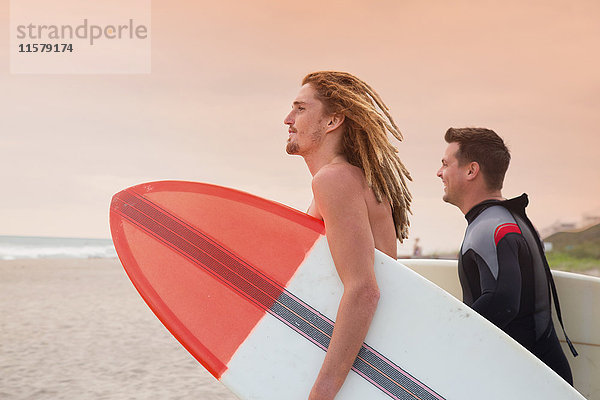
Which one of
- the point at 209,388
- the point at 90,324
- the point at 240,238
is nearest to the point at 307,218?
the point at 240,238

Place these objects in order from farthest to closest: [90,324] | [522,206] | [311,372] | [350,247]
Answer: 1. [90,324]
2. [522,206]
3. [311,372]
4. [350,247]

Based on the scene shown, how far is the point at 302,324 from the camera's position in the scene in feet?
6.93

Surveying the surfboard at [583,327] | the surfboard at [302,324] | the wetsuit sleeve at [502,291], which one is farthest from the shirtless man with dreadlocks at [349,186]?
the surfboard at [583,327]

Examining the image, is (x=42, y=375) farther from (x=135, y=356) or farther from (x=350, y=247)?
(x=350, y=247)

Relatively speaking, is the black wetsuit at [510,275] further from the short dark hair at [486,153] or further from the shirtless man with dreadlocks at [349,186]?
the shirtless man with dreadlocks at [349,186]

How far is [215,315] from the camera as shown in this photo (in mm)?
2268

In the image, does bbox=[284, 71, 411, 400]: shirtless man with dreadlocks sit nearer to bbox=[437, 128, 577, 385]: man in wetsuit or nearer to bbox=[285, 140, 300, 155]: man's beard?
bbox=[285, 140, 300, 155]: man's beard

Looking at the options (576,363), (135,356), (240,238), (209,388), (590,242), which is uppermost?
(240,238)

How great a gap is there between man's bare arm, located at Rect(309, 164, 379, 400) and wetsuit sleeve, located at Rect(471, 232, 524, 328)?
723 mm

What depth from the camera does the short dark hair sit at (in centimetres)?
277

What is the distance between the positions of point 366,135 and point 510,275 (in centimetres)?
88

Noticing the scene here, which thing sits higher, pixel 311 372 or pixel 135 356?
pixel 311 372

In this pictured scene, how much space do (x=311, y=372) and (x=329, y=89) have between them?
0.97 m

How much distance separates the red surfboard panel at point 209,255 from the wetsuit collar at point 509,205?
3.10ft
